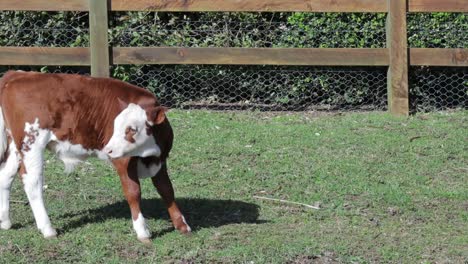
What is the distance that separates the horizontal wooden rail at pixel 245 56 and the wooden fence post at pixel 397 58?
0.24 meters

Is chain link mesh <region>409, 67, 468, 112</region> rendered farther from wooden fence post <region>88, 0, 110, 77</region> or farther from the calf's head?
the calf's head

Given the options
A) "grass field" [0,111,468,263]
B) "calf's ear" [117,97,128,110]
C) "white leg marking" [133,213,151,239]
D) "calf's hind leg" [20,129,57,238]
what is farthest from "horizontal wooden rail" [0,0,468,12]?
"white leg marking" [133,213,151,239]

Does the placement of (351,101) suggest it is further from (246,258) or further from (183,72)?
(246,258)

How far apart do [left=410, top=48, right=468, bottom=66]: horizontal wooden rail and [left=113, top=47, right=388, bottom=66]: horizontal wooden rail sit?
0.48 m

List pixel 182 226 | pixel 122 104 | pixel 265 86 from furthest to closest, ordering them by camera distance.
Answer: pixel 265 86 → pixel 182 226 → pixel 122 104

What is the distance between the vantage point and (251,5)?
35.3ft

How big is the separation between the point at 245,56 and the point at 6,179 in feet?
14.3

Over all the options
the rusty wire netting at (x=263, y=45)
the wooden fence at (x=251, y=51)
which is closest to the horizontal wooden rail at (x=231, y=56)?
the wooden fence at (x=251, y=51)

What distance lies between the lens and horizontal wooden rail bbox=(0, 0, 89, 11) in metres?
10.5

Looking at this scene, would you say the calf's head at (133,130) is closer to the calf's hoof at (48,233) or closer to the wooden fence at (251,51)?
the calf's hoof at (48,233)

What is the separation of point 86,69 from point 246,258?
18.1 feet

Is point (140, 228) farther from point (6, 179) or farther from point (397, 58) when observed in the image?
point (397, 58)

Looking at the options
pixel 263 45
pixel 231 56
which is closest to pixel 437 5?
pixel 263 45

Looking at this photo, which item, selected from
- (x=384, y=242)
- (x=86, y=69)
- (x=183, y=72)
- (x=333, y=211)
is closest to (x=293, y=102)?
(x=183, y=72)
